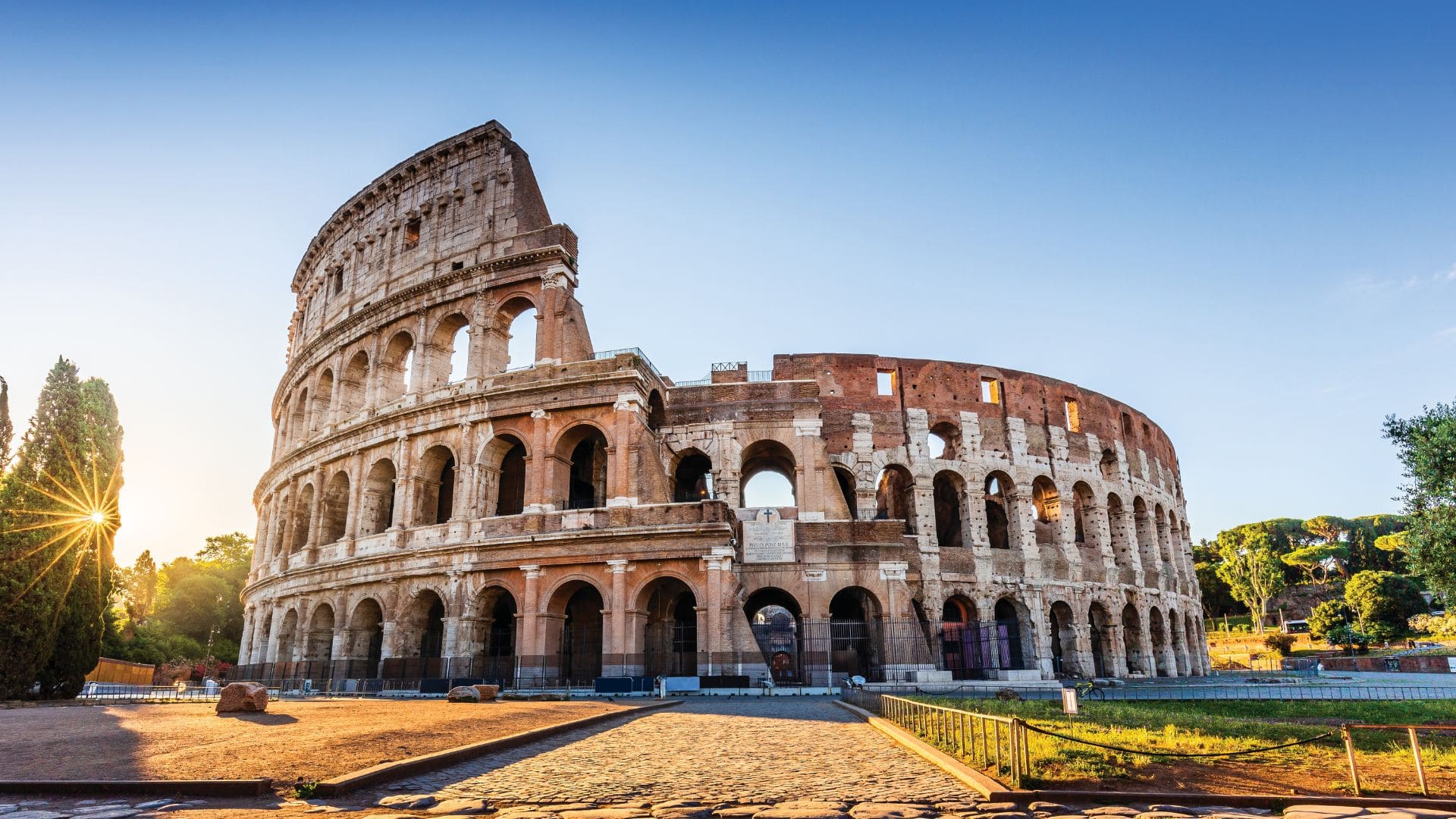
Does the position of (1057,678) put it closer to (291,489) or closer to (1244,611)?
(291,489)

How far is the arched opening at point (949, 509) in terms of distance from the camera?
2927 centimetres

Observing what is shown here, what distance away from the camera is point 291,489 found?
2958cm

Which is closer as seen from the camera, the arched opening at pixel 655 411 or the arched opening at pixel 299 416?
the arched opening at pixel 655 411

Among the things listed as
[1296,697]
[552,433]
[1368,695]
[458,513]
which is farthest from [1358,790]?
[458,513]

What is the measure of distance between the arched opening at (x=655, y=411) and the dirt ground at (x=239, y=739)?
13093 mm

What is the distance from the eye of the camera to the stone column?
21047 millimetres

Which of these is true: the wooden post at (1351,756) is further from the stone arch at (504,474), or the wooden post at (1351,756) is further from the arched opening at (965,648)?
the stone arch at (504,474)

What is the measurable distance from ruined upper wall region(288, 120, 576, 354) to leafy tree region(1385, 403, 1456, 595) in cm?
2198

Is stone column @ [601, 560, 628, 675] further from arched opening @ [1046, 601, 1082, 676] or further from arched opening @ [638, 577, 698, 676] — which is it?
arched opening @ [1046, 601, 1082, 676]

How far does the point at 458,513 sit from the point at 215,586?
32.8m

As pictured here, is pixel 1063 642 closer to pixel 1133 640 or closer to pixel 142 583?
pixel 1133 640

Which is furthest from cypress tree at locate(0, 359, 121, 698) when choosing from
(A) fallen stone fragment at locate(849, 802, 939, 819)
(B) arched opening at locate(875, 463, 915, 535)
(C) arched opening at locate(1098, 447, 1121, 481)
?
(C) arched opening at locate(1098, 447, 1121, 481)

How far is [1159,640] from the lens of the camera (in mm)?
33000

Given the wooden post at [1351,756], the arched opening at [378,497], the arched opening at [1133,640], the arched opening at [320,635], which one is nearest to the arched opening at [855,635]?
the arched opening at [1133,640]
